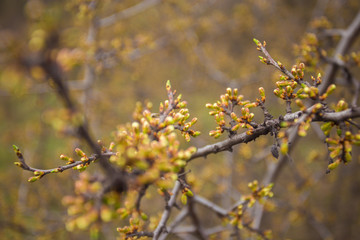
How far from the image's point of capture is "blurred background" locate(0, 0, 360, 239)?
14.6 ft

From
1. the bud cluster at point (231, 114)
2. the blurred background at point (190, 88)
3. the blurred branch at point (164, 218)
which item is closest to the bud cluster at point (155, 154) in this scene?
the bud cluster at point (231, 114)

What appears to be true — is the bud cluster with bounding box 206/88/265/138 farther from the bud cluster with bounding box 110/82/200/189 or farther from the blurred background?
the blurred background

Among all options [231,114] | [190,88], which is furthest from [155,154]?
[190,88]

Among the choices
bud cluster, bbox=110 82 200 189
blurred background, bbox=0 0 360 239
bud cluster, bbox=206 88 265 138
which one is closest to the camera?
bud cluster, bbox=110 82 200 189

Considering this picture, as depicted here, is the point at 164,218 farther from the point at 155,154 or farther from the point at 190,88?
the point at 190,88

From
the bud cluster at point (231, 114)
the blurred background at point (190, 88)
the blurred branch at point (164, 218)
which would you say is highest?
the blurred background at point (190, 88)

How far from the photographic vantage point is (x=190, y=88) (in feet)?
28.8

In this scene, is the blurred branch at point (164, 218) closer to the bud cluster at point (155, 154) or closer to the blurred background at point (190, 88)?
the bud cluster at point (155, 154)

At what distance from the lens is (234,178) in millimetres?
7250

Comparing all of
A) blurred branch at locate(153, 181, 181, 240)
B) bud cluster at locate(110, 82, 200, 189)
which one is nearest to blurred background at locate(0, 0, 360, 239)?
blurred branch at locate(153, 181, 181, 240)

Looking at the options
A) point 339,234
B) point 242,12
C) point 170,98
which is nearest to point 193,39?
point 242,12

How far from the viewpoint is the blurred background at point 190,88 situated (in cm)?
445

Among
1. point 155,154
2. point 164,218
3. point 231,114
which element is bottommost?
point 164,218

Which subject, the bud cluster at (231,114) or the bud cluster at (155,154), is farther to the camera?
the bud cluster at (231,114)
